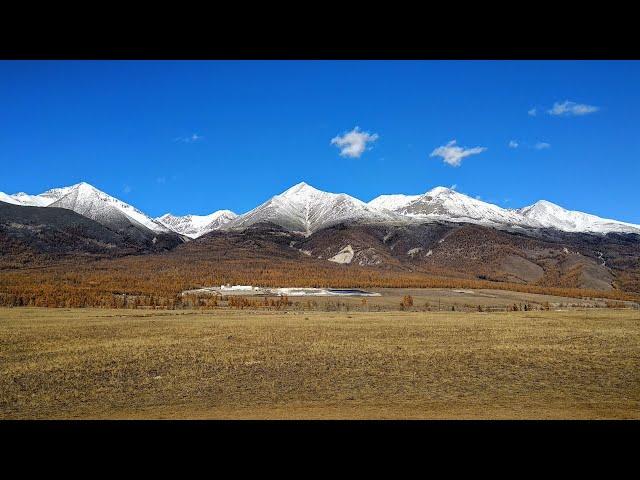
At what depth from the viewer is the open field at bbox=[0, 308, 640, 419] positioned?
47.5 ft

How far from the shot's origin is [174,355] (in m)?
24.1

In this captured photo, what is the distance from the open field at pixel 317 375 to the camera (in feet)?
47.5

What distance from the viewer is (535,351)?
2566 cm

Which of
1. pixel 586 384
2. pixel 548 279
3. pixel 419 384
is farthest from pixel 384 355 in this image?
pixel 548 279

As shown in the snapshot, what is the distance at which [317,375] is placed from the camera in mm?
19453
